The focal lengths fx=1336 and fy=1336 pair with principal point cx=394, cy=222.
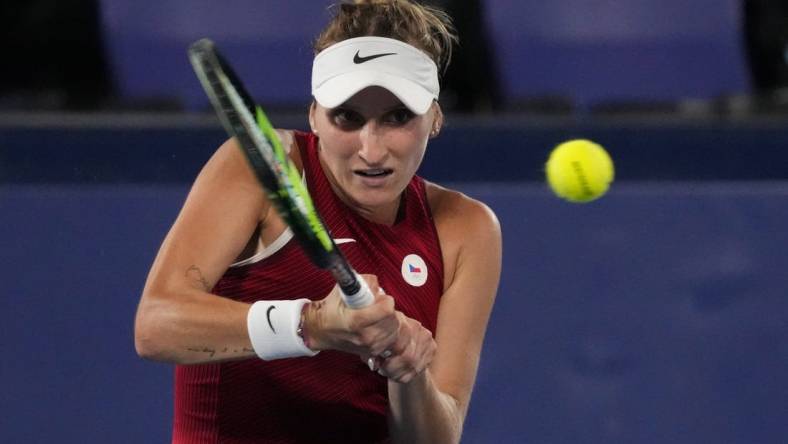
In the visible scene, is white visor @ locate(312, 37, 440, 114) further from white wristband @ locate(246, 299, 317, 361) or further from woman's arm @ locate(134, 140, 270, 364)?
white wristband @ locate(246, 299, 317, 361)

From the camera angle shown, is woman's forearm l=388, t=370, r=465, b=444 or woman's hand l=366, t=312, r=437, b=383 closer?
woman's hand l=366, t=312, r=437, b=383

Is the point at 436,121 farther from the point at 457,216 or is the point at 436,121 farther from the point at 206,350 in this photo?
the point at 206,350

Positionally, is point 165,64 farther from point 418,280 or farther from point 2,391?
point 418,280

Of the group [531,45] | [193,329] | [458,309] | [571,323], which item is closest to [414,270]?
[458,309]

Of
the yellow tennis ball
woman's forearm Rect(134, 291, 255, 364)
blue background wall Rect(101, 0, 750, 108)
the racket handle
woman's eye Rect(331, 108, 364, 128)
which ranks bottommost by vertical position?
blue background wall Rect(101, 0, 750, 108)

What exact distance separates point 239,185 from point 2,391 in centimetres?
145

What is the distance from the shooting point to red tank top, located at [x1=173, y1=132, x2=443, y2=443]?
224 centimetres

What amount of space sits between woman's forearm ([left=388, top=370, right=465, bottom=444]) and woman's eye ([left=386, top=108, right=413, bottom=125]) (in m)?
0.41

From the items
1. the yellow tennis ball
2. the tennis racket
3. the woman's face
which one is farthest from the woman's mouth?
the yellow tennis ball

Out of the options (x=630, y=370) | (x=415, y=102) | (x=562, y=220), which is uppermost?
(x=415, y=102)

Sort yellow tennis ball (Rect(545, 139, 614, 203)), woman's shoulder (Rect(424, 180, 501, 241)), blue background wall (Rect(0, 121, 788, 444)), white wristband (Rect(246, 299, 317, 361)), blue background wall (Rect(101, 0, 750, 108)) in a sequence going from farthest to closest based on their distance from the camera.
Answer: blue background wall (Rect(101, 0, 750, 108)) → blue background wall (Rect(0, 121, 788, 444)) → yellow tennis ball (Rect(545, 139, 614, 203)) → woman's shoulder (Rect(424, 180, 501, 241)) → white wristband (Rect(246, 299, 317, 361))

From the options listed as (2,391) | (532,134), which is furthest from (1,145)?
(532,134)

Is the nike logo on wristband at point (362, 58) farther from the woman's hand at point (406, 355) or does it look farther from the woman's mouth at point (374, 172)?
the woman's hand at point (406, 355)

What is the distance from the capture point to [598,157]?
108 inches
